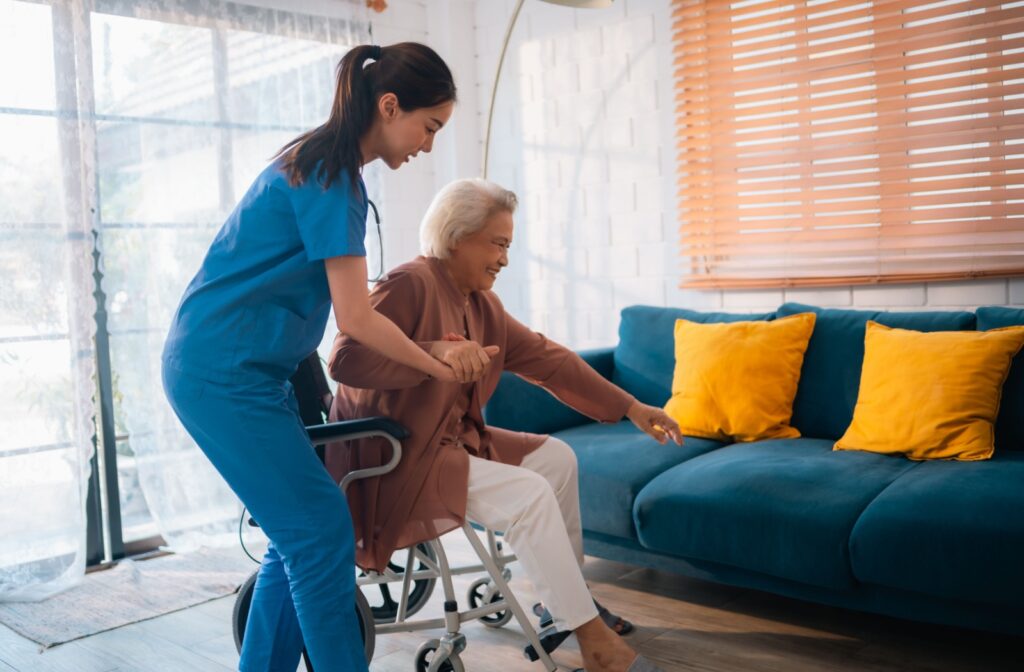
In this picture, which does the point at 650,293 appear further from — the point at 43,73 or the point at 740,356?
the point at 43,73

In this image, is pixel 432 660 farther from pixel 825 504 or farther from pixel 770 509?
pixel 825 504

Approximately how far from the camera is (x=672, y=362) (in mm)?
3514

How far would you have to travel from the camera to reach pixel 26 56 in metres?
3.30

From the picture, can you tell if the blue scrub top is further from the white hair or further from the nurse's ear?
the white hair

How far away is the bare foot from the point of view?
214 cm

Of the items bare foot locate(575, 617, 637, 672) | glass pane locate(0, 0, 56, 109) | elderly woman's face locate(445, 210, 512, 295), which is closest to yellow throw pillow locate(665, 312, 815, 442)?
elderly woman's face locate(445, 210, 512, 295)

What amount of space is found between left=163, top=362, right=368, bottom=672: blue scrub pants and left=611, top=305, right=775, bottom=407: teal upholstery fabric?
1.83 meters

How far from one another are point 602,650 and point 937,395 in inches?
50.0

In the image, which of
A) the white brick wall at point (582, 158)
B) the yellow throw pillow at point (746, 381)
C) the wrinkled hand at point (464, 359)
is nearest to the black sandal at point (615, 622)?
the yellow throw pillow at point (746, 381)

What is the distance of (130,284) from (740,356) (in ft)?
7.29

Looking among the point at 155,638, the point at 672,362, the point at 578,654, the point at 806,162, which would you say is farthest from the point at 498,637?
the point at 806,162

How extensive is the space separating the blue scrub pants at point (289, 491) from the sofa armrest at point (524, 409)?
148cm

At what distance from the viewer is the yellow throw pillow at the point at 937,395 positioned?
268 cm

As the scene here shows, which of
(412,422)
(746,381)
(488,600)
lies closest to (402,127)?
(412,422)
